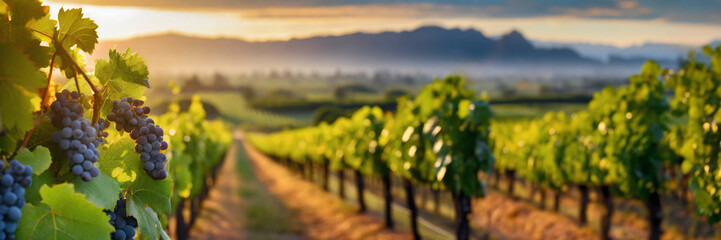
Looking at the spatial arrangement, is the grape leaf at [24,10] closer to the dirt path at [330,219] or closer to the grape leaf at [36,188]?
the grape leaf at [36,188]

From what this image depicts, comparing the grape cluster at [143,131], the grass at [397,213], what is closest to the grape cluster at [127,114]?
the grape cluster at [143,131]

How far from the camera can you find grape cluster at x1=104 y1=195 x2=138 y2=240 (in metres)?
2.57

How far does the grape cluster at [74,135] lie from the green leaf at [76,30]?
296 millimetres

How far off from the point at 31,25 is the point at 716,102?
8759mm

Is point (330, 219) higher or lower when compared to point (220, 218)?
higher

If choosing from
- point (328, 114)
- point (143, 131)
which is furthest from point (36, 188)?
point (328, 114)

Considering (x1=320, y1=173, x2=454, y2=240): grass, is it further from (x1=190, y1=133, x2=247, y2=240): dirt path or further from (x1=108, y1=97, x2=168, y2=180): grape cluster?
(x1=108, y1=97, x2=168, y2=180): grape cluster

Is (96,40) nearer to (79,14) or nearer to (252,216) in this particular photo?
(79,14)

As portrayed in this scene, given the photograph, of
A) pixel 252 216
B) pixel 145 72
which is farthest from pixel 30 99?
pixel 252 216

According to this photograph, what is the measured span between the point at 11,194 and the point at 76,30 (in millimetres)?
889

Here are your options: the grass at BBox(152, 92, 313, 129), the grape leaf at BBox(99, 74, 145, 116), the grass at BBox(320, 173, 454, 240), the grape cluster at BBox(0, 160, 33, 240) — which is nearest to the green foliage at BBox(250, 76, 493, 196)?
the grass at BBox(320, 173, 454, 240)

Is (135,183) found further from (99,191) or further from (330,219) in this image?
(330,219)

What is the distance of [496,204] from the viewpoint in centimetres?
2345

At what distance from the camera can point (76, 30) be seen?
2.44 metres
